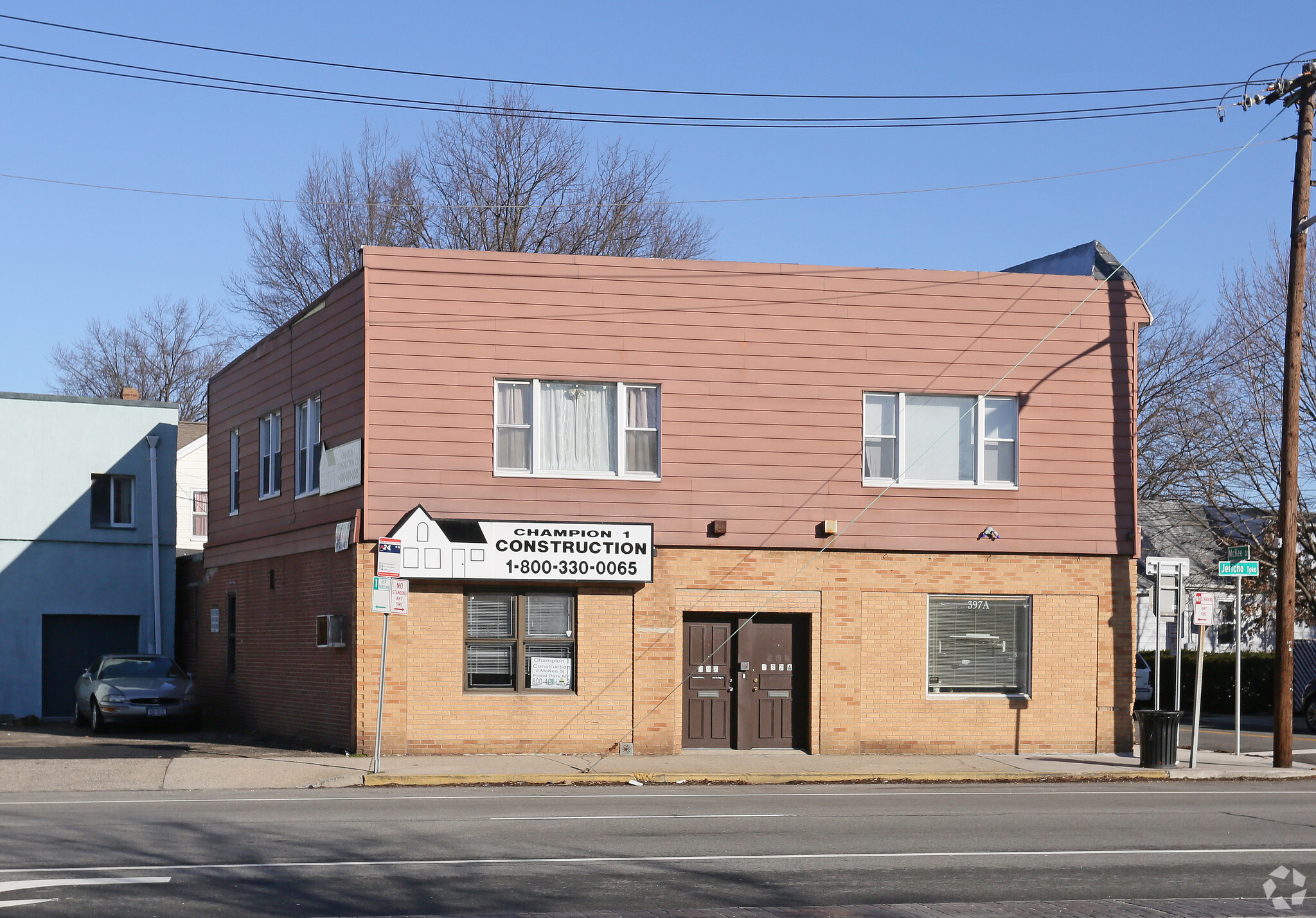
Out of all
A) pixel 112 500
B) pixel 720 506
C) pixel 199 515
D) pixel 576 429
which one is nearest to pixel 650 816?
pixel 720 506

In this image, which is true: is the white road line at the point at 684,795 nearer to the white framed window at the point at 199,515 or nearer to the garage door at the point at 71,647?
the garage door at the point at 71,647

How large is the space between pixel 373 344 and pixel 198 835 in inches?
360

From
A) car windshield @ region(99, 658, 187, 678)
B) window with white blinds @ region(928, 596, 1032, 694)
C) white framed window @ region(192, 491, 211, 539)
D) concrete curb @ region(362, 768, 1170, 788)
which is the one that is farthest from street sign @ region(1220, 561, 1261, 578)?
white framed window @ region(192, 491, 211, 539)

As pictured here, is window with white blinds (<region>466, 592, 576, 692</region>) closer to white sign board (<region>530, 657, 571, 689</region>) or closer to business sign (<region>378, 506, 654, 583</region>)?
white sign board (<region>530, 657, 571, 689</region>)

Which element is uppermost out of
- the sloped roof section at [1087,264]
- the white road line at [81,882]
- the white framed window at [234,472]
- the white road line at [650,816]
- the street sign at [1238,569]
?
the sloped roof section at [1087,264]

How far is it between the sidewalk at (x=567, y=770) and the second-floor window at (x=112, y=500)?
1295 cm

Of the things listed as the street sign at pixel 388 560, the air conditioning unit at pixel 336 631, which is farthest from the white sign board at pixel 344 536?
the street sign at pixel 388 560

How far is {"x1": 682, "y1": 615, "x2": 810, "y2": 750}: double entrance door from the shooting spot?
20766 millimetres

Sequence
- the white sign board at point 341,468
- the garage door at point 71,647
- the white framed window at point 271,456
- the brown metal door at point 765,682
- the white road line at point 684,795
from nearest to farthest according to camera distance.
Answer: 1. the white road line at point 684,795
2. the white sign board at point 341,468
3. the brown metal door at point 765,682
4. the white framed window at point 271,456
5. the garage door at point 71,647

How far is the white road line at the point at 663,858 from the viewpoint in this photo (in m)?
10.6

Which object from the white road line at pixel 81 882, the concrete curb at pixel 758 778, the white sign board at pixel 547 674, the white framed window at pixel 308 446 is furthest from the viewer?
the white framed window at pixel 308 446

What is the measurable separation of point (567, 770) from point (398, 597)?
3.27 metres

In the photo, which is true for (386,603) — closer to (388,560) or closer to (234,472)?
(388,560)

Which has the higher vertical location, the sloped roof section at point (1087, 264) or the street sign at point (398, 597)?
the sloped roof section at point (1087, 264)
